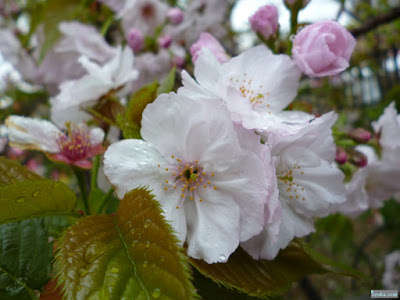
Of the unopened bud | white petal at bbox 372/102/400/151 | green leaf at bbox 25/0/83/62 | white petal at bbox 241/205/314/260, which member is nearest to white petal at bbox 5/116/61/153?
white petal at bbox 241/205/314/260

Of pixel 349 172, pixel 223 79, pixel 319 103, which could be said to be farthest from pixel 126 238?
pixel 319 103

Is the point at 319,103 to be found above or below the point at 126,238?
below

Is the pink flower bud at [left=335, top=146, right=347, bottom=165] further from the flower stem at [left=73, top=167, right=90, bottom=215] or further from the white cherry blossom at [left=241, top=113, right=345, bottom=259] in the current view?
the flower stem at [left=73, top=167, right=90, bottom=215]

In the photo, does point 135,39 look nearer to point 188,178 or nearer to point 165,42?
point 165,42

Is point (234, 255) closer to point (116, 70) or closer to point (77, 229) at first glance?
point (77, 229)

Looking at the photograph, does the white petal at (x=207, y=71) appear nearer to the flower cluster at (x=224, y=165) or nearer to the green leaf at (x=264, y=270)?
the flower cluster at (x=224, y=165)

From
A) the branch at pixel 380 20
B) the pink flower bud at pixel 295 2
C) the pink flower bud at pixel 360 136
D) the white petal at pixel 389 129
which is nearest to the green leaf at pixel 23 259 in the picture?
the pink flower bud at pixel 295 2
